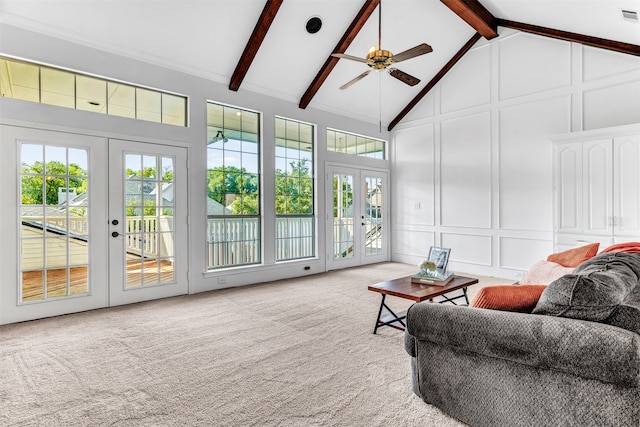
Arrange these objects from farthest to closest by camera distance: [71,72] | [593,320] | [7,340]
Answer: [71,72] → [7,340] → [593,320]

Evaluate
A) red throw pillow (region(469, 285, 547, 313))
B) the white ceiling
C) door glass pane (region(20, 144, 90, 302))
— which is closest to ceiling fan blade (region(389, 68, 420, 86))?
the white ceiling

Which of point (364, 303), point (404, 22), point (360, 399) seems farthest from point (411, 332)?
point (404, 22)

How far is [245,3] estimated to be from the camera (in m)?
4.20

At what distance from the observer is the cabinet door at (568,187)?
457 cm

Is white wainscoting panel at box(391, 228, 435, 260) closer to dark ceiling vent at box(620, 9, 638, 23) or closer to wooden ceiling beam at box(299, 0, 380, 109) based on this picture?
wooden ceiling beam at box(299, 0, 380, 109)

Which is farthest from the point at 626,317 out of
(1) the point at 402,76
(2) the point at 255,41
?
(2) the point at 255,41

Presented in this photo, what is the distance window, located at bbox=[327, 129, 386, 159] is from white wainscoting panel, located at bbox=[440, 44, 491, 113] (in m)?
1.47

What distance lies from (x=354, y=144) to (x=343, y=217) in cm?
Answer: 151

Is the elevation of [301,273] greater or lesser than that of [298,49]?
lesser

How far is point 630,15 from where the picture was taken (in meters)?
3.67

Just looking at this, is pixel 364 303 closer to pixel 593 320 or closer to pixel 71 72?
pixel 593 320

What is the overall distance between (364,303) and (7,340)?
3507 mm

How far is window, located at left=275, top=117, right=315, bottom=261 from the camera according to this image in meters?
5.82

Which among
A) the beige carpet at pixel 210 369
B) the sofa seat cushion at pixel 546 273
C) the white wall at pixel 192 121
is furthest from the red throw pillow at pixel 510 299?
the white wall at pixel 192 121
